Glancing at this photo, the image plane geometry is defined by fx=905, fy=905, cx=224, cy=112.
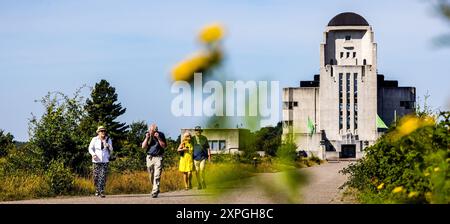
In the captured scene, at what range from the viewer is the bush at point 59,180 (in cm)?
1522

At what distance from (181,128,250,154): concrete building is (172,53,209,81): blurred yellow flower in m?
0.20

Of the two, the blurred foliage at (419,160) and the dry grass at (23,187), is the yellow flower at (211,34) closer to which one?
the blurred foliage at (419,160)

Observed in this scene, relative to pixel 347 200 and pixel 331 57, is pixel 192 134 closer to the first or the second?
pixel 347 200

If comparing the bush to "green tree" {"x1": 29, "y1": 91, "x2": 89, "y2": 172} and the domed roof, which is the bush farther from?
the domed roof

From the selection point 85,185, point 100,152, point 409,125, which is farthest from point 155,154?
point 409,125

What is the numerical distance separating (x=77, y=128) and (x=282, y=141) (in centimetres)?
1621

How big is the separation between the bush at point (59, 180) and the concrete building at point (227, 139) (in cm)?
1355

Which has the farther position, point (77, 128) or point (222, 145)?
point (77, 128)

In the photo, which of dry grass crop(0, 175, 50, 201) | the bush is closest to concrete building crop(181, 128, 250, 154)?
dry grass crop(0, 175, 50, 201)

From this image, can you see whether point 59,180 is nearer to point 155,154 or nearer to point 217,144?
point 155,154

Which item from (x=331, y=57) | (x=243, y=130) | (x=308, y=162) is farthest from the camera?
(x=331, y=57)

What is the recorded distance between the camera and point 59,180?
50.1 feet
